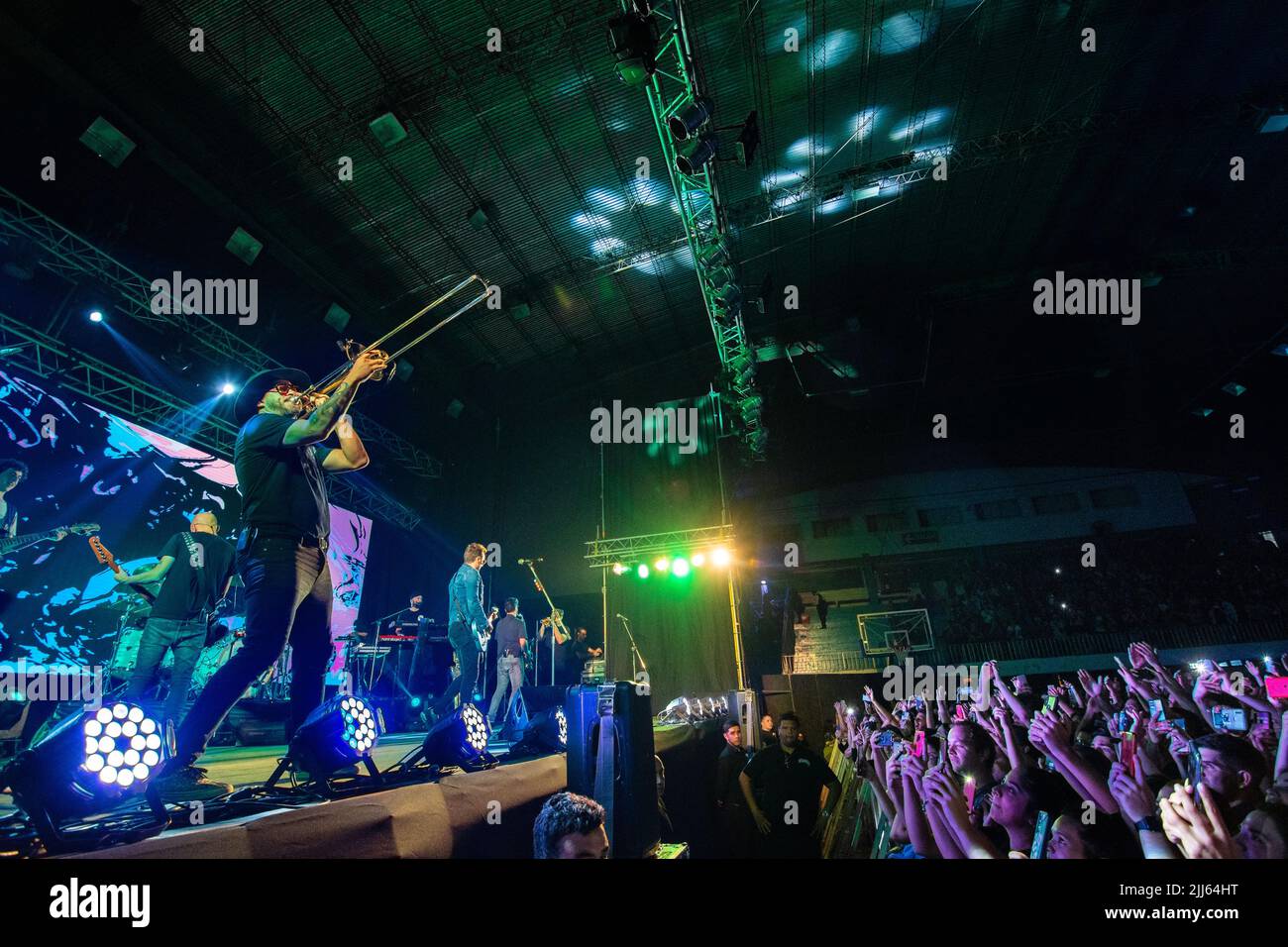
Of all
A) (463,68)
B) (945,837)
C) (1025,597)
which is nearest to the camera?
(945,837)

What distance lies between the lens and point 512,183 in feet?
23.0

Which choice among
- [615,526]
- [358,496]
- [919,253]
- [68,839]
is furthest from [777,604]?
[68,839]

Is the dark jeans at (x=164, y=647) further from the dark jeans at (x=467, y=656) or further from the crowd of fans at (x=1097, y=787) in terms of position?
the crowd of fans at (x=1097, y=787)

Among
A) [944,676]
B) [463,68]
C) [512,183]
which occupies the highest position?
[463,68]

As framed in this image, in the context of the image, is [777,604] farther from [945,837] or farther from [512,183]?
[945,837]

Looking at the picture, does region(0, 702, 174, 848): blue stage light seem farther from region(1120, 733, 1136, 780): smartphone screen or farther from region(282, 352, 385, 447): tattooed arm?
region(1120, 733, 1136, 780): smartphone screen

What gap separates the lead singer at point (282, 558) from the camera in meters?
1.83

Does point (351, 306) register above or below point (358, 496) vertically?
above

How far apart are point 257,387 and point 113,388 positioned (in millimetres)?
5769

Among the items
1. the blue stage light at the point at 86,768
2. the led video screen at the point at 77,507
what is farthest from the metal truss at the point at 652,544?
the blue stage light at the point at 86,768

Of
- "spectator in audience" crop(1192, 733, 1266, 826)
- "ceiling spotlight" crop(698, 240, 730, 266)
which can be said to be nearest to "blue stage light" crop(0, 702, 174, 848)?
"spectator in audience" crop(1192, 733, 1266, 826)

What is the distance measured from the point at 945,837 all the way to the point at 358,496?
9276 millimetres

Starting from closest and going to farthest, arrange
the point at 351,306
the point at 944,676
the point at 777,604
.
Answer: the point at 351,306, the point at 777,604, the point at 944,676
